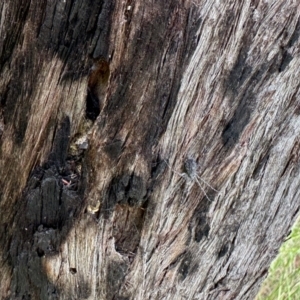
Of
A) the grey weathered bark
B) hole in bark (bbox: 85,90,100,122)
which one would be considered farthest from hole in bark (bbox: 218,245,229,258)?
hole in bark (bbox: 85,90,100,122)

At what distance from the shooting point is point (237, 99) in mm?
751

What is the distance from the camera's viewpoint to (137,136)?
2.42 ft

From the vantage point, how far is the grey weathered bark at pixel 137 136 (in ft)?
2.24

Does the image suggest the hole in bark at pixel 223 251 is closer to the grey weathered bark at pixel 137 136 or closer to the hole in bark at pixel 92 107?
the grey weathered bark at pixel 137 136

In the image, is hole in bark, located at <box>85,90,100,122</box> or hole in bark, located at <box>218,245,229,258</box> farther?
hole in bark, located at <box>218,245,229,258</box>

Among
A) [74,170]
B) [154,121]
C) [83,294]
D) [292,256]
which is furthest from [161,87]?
[292,256]

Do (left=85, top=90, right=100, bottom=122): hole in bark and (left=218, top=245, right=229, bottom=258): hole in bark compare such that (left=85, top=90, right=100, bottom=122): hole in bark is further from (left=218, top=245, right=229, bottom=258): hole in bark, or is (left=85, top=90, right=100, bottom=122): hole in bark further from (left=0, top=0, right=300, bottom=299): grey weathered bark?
(left=218, top=245, right=229, bottom=258): hole in bark

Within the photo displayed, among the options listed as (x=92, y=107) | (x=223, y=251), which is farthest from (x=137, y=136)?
(x=223, y=251)

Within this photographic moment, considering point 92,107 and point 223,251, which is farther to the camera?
point 223,251

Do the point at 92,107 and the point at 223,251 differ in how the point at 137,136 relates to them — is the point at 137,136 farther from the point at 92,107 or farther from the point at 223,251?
the point at 223,251

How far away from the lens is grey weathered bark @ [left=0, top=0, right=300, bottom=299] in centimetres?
68

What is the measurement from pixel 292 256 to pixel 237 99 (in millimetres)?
1361

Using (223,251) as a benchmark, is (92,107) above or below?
above

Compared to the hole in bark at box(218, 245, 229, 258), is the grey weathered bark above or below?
above
